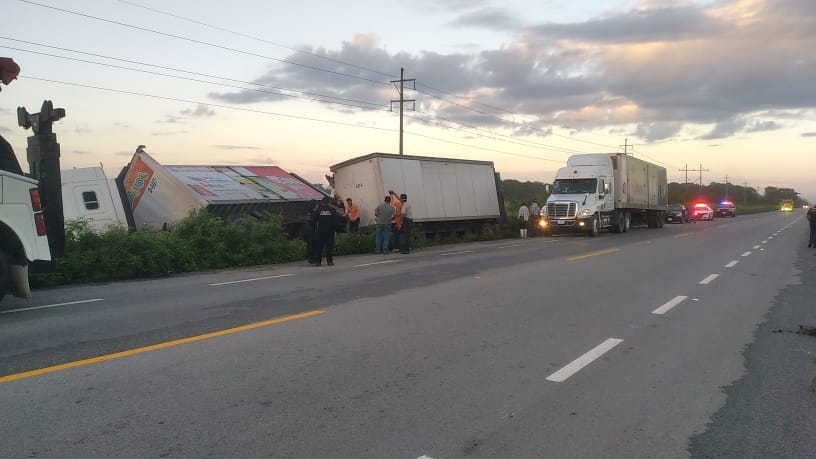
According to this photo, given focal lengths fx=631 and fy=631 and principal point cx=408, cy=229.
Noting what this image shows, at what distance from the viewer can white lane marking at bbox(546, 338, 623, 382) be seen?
5.68 metres

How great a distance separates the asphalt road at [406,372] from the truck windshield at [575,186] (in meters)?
19.4

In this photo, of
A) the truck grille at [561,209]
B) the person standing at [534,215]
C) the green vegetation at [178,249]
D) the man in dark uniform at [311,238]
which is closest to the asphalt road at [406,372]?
the green vegetation at [178,249]

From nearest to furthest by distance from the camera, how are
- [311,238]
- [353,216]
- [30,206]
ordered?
[30,206], [311,238], [353,216]

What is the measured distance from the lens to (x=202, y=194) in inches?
731

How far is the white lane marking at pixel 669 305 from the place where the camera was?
9086 millimetres

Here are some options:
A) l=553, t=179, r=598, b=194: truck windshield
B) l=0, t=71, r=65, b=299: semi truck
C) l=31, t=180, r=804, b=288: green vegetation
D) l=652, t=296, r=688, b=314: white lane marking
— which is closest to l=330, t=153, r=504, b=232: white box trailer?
l=31, t=180, r=804, b=288: green vegetation

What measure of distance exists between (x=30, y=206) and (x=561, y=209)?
975 inches

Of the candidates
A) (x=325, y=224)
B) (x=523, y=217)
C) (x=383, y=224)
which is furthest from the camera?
(x=523, y=217)

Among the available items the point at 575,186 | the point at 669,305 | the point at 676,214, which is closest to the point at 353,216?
the point at 575,186

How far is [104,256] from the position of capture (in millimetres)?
13258

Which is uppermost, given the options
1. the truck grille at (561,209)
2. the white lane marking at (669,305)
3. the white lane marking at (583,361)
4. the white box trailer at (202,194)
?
the white box trailer at (202,194)

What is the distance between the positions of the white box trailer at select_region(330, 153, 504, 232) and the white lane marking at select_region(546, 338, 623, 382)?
15.4m

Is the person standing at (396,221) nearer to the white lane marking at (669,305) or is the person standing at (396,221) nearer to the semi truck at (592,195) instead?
the white lane marking at (669,305)

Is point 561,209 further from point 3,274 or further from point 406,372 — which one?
point 406,372
